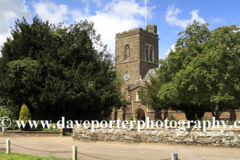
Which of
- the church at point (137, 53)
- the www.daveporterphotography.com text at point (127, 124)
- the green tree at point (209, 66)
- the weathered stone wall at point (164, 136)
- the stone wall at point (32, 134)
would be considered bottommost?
the stone wall at point (32, 134)

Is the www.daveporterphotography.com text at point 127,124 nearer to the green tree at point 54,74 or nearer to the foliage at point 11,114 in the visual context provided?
the foliage at point 11,114

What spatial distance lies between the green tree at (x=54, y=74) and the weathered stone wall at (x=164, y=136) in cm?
741

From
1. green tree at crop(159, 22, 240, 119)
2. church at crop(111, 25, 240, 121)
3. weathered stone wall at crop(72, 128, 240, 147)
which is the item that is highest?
church at crop(111, 25, 240, 121)

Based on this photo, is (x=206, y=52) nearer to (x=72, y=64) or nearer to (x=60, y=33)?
(x=72, y=64)

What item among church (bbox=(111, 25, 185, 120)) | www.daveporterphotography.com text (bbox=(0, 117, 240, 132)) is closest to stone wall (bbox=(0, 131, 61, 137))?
www.daveporterphotography.com text (bbox=(0, 117, 240, 132))

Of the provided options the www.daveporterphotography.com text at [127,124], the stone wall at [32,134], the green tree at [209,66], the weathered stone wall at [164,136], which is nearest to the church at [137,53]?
the www.daveporterphotography.com text at [127,124]

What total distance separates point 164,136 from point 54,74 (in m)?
14.0

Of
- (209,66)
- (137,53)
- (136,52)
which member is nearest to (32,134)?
(209,66)

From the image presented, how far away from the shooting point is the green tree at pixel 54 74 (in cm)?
2292

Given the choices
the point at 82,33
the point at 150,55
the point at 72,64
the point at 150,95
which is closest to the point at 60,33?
the point at 82,33

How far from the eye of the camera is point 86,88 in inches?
933

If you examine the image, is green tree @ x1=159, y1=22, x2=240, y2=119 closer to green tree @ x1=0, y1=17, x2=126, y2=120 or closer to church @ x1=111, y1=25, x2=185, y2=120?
green tree @ x1=0, y1=17, x2=126, y2=120

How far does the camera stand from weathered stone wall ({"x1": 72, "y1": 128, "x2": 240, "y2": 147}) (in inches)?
496

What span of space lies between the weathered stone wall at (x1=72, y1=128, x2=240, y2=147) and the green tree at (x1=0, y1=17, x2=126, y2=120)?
7.41 meters
